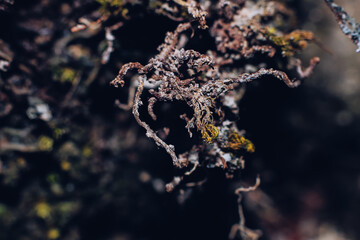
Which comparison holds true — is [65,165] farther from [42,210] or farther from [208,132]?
[208,132]

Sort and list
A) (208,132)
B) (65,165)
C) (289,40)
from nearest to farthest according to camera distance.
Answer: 1. (208,132)
2. (289,40)
3. (65,165)

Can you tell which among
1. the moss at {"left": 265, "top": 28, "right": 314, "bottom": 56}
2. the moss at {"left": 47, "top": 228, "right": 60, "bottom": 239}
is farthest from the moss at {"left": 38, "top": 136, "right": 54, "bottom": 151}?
the moss at {"left": 265, "top": 28, "right": 314, "bottom": 56}

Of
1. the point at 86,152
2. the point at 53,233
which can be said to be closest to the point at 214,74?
the point at 86,152

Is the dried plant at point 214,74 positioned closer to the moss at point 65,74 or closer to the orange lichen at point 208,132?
the orange lichen at point 208,132

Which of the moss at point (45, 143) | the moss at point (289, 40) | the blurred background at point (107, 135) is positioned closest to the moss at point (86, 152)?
the blurred background at point (107, 135)

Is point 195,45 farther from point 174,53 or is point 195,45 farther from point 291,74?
point 291,74

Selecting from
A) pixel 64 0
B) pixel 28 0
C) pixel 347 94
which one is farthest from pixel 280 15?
pixel 28 0

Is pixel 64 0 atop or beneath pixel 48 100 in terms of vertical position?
atop

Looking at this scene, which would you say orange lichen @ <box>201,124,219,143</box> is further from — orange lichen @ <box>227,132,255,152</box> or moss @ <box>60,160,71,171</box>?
moss @ <box>60,160,71,171</box>
